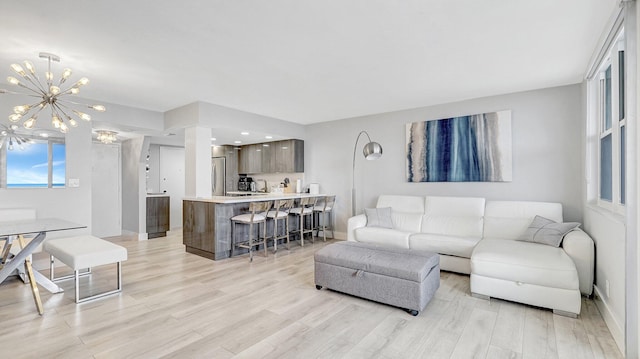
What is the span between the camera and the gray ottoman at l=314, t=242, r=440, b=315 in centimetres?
274

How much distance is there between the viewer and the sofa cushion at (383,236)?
4258 millimetres

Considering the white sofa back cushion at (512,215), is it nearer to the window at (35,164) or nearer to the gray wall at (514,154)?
the gray wall at (514,154)

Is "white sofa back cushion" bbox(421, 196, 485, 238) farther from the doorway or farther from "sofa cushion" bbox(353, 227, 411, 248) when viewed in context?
the doorway

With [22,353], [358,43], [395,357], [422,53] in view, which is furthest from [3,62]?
[395,357]

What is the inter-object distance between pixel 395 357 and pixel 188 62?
3.30 metres

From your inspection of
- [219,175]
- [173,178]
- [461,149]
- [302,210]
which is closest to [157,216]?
[173,178]

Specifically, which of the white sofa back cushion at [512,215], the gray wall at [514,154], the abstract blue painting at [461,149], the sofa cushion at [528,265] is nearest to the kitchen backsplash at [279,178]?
the gray wall at [514,154]

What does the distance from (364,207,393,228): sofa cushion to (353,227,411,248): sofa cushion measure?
0.16 metres

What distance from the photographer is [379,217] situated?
15.8ft

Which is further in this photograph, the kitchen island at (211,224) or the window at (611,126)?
the kitchen island at (211,224)

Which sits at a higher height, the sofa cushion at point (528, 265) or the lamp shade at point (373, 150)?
the lamp shade at point (373, 150)

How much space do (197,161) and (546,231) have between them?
4.95 m

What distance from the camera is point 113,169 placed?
6.70m

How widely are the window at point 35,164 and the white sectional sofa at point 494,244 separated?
170 inches
